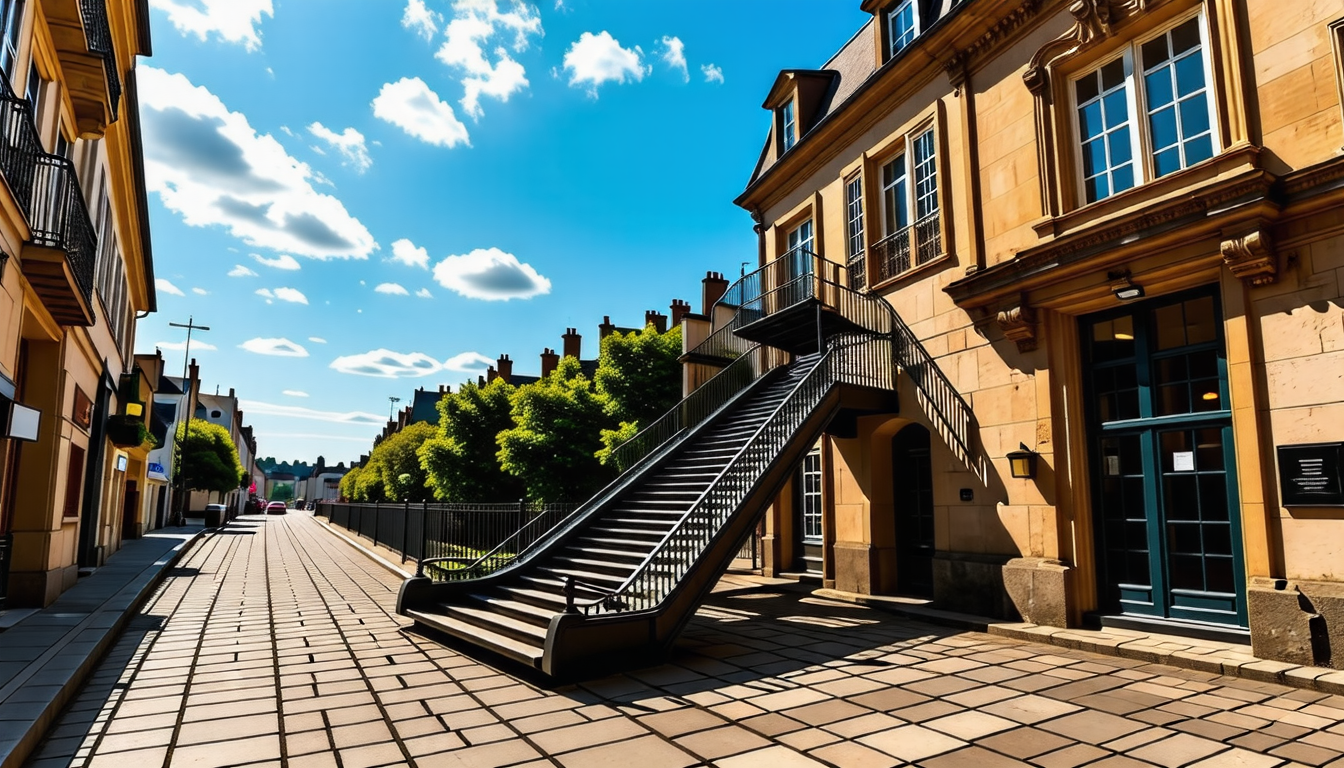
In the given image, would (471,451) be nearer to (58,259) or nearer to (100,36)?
(100,36)

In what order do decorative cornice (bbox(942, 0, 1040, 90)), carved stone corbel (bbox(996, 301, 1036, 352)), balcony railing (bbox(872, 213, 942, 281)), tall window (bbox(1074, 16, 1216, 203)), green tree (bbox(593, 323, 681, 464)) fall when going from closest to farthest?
tall window (bbox(1074, 16, 1216, 203)) < carved stone corbel (bbox(996, 301, 1036, 352)) < decorative cornice (bbox(942, 0, 1040, 90)) < balcony railing (bbox(872, 213, 942, 281)) < green tree (bbox(593, 323, 681, 464))

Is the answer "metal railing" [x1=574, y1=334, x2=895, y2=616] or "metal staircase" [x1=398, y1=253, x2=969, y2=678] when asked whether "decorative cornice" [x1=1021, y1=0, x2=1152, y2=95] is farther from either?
"metal railing" [x1=574, y1=334, x2=895, y2=616]

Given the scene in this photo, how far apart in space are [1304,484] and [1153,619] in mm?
2232

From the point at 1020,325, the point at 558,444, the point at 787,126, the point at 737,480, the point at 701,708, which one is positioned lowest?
the point at 701,708

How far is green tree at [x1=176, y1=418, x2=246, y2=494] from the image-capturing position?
45156 mm

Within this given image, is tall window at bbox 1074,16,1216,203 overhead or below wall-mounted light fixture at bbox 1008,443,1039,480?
overhead

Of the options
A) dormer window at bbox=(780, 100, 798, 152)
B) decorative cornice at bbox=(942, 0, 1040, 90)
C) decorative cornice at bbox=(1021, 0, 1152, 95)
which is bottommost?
decorative cornice at bbox=(1021, 0, 1152, 95)

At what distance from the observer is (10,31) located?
729 cm

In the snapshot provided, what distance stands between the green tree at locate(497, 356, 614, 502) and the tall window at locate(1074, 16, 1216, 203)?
1690 centimetres

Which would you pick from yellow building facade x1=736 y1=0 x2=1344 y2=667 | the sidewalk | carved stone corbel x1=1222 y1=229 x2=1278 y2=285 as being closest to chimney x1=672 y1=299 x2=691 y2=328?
yellow building facade x1=736 y1=0 x2=1344 y2=667

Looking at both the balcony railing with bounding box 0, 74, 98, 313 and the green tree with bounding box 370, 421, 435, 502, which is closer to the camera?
the balcony railing with bounding box 0, 74, 98, 313

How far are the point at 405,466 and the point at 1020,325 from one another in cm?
3930

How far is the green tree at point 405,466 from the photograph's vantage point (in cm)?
3878

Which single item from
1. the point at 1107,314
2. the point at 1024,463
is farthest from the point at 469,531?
the point at 1107,314
